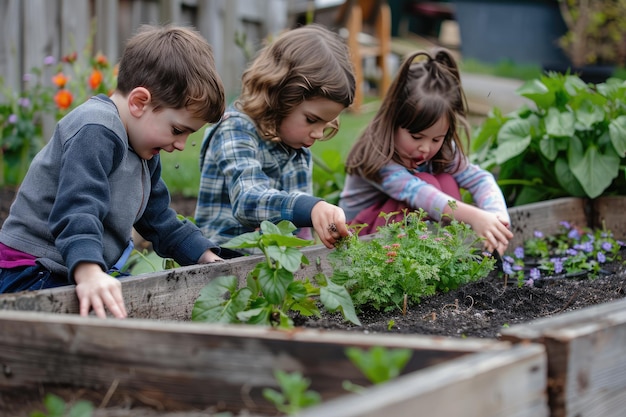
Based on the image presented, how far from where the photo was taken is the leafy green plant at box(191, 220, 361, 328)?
2068mm

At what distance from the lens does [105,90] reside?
483 centimetres

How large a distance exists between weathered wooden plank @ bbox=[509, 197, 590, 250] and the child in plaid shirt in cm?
104

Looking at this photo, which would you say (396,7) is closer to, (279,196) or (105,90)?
(105,90)

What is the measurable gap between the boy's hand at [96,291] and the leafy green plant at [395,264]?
76cm

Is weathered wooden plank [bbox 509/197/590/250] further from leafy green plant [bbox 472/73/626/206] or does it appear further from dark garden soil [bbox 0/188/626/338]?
dark garden soil [bbox 0/188/626/338]

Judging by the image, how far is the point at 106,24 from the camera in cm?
623

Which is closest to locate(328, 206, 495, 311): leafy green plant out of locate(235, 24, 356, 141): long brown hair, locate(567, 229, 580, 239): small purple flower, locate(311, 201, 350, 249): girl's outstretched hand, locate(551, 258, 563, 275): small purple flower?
locate(311, 201, 350, 249): girl's outstretched hand

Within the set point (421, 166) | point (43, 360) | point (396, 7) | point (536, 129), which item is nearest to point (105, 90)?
point (421, 166)

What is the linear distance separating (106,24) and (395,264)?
449 centimetres

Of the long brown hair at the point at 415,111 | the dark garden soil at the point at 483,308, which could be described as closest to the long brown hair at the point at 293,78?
the long brown hair at the point at 415,111

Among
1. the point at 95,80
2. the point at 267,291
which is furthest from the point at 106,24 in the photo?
the point at 267,291

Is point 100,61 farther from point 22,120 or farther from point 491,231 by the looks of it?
point 491,231

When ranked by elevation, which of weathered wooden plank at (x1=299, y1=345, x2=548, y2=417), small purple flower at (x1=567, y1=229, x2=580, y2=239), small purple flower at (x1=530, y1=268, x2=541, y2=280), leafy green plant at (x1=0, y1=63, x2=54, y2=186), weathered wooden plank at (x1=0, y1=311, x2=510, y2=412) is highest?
weathered wooden plank at (x1=299, y1=345, x2=548, y2=417)

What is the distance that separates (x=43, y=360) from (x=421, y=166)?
2.38 m
